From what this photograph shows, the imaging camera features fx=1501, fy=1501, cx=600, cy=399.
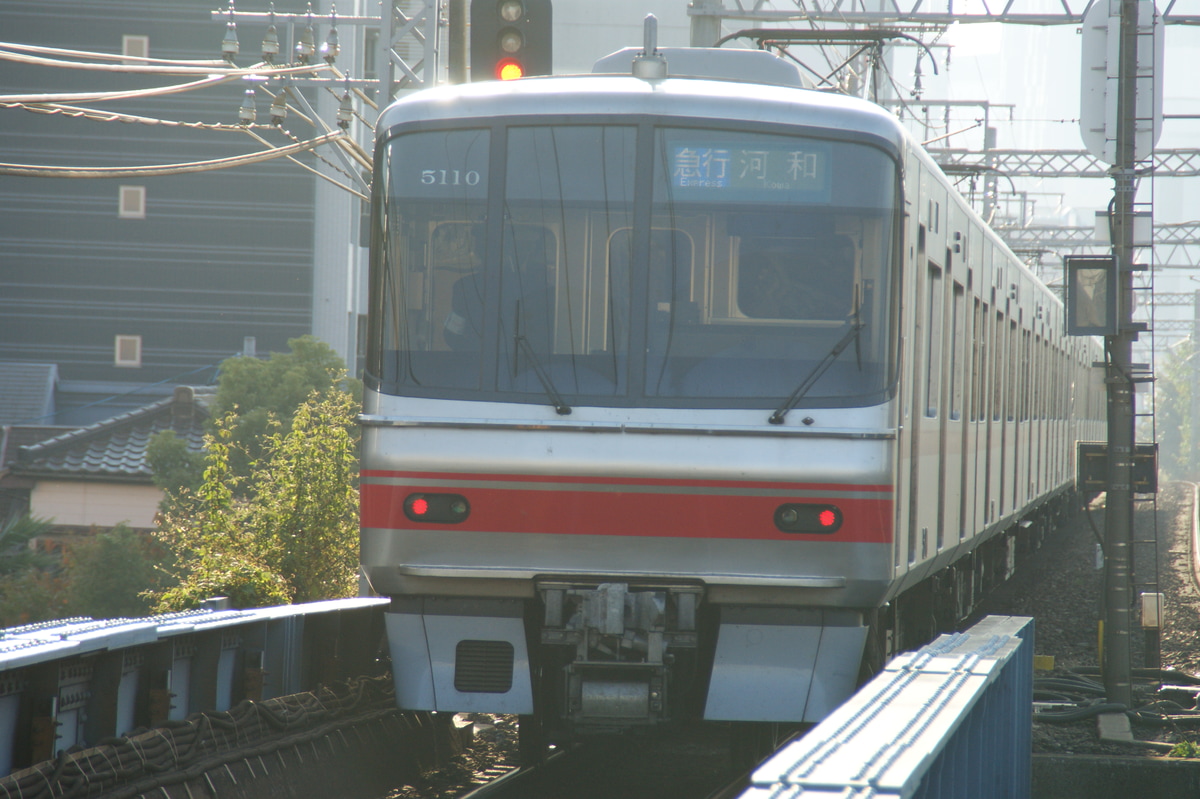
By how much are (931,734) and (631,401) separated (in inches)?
106

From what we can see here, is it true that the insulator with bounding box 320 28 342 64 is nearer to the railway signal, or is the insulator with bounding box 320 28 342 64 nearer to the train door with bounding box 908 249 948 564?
the railway signal

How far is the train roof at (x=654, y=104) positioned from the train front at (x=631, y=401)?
0.01m

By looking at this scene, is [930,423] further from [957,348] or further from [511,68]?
[511,68]

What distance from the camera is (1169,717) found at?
27.1ft

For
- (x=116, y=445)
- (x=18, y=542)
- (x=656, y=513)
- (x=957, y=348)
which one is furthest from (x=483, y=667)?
(x=116, y=445)

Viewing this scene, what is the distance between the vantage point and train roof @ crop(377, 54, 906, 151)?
5.95m

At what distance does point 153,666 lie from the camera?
18.6 ft

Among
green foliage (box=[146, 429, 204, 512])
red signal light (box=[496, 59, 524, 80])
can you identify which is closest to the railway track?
red signal light (box=[496, 59, 524, 80])

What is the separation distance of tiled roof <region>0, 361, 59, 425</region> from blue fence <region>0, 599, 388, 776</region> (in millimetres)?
28020

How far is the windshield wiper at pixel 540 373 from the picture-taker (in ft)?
18.9

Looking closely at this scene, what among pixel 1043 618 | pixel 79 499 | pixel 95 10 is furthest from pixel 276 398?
pixel 95 10

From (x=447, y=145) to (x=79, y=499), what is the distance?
25706 mm

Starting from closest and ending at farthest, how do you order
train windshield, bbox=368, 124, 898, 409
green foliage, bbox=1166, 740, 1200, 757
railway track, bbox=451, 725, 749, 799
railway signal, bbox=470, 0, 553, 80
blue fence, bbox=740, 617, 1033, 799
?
blue fence, bbox=740, 617, 1033, 799
train windshield, bbox=368, 124, 898, 409
railway track, bbox=451, 725, 749, 799
green foliage, bbox=1166, 740, 1200, 757
railway signal, bbox=470, 0, 553, 80

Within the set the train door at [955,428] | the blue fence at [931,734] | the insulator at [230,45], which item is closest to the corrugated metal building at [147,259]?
the insulator at [230,45]
